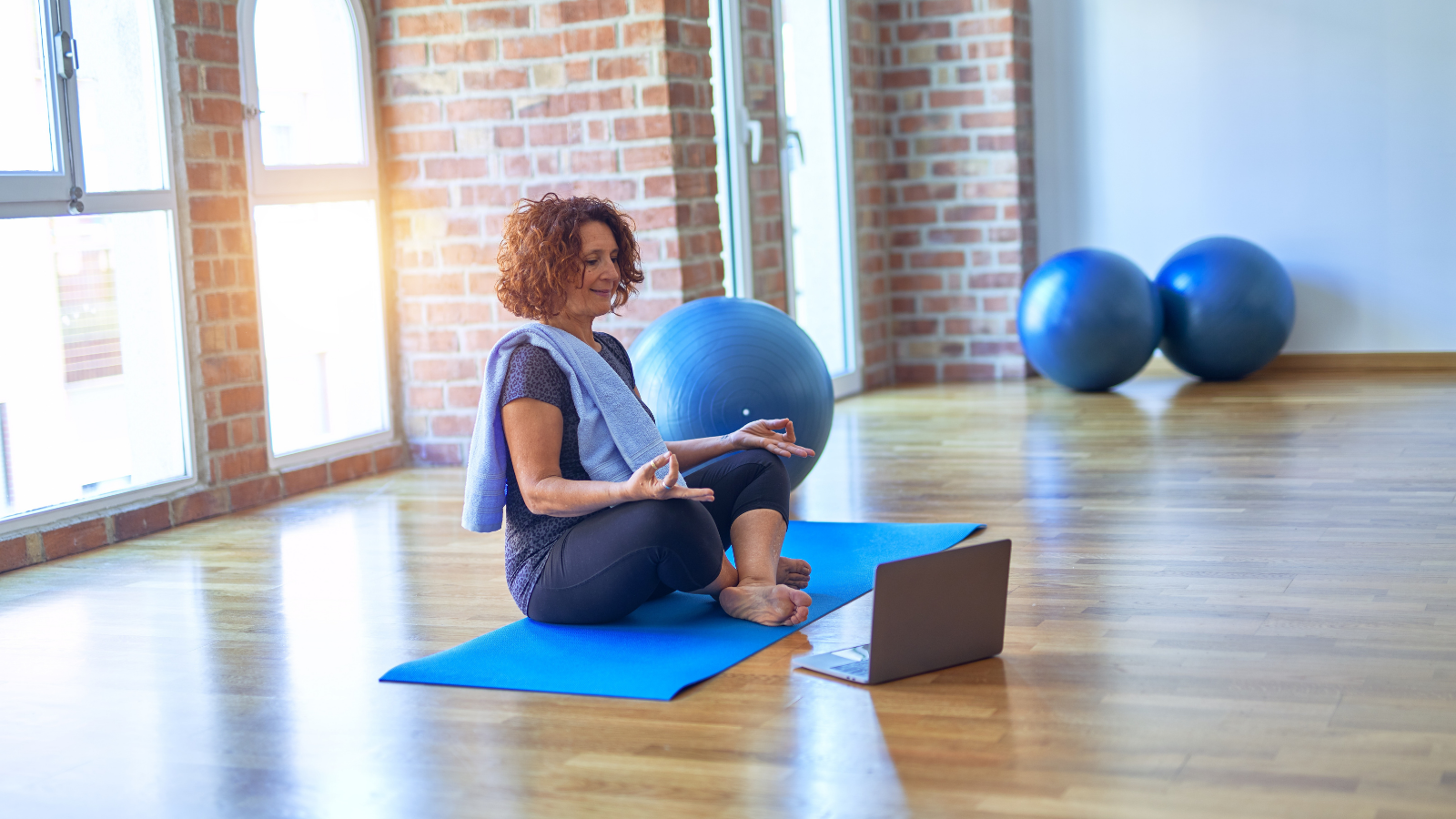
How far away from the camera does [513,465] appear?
273 centimetres

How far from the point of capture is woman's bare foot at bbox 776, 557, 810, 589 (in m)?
3.12

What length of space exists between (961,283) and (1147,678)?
174 inches

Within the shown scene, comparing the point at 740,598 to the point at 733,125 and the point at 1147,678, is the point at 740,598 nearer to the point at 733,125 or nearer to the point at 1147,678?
the point at 1147,678

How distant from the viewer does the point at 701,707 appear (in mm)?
2422

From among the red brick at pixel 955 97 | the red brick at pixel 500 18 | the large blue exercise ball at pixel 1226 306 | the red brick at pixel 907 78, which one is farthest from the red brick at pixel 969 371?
the red brick at pixel 500 18

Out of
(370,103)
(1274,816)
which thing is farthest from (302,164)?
(1274,816)

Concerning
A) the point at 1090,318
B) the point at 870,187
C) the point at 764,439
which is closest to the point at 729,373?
the point at 764,439

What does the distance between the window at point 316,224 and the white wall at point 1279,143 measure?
329cm

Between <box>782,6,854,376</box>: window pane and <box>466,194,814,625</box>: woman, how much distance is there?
345 cm

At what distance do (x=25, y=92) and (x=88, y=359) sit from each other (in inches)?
28.4

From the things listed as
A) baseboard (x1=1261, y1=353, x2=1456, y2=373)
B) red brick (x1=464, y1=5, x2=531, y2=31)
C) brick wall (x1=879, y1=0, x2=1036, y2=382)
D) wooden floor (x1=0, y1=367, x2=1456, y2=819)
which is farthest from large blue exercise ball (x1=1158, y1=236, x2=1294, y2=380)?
red brick (x1=464, y1=5, x2=531, y2=31)

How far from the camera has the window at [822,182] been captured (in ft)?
20.6

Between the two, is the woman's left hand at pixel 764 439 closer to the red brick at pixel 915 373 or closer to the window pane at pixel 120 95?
the window pane at pixel 120 95

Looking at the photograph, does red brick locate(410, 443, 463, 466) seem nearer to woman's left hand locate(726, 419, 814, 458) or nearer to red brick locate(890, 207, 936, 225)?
woman's left hand locate(726, 419, 814, 458)
